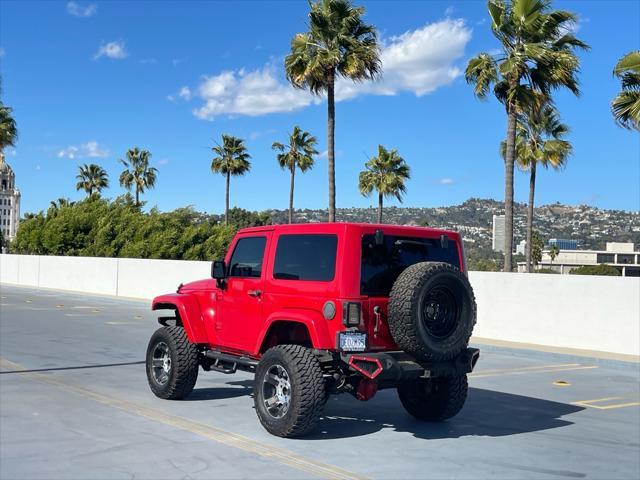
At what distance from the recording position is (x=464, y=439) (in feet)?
26.1

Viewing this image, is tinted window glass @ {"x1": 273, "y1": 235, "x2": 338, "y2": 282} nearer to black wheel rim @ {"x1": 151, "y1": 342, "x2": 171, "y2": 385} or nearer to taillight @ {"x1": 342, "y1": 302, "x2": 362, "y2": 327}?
taillight @ {"x1": 342, "y1": 302, "x2": 362, "y2": 327}

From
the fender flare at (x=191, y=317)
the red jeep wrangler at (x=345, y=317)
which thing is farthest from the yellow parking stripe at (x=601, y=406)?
the fender flare at (x=191, y=317)

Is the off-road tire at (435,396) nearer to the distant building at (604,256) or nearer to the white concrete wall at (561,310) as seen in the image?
the white concrete wall at (561,310)

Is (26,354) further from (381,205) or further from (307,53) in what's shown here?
(381,205)

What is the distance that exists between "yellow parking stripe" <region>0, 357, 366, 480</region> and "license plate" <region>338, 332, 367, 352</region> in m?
1.10

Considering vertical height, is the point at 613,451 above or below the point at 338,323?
below

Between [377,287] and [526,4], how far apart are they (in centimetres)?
1790

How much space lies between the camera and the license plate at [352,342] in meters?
7.19

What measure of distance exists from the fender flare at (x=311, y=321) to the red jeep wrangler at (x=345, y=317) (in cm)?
1

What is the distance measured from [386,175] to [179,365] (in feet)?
160

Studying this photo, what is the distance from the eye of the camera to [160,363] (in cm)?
988

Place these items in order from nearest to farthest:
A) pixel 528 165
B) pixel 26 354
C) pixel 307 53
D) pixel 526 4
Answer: pixel 26 354, pixel 526 4, pixel 307 53, pixel 528 165

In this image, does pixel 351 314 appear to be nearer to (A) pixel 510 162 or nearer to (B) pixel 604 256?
(A) pixel 510 162

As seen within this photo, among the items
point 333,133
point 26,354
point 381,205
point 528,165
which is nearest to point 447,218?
point 381,205
